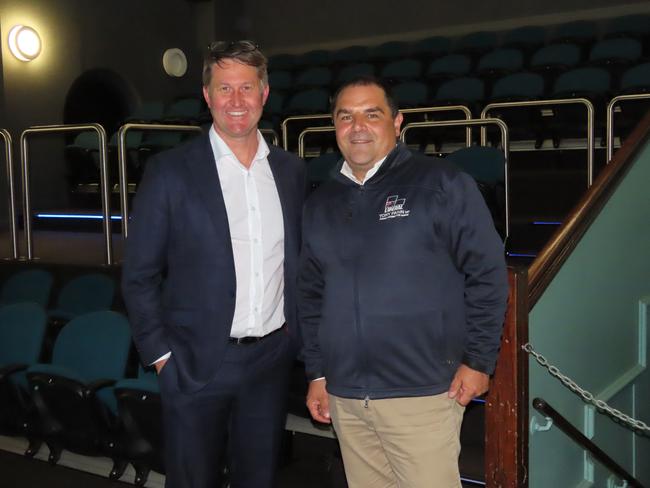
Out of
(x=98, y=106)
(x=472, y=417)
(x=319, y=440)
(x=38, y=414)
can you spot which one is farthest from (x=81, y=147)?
(x=472, y=417)

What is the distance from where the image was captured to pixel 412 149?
4.94 metres

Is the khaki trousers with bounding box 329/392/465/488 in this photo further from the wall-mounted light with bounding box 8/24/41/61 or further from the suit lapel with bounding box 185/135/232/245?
the wall-mounted light with bounding box 8/24/41/61

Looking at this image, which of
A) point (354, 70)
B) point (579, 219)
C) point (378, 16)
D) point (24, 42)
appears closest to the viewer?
point (579, 219)

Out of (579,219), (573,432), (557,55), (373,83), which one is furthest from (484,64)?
(373,83)

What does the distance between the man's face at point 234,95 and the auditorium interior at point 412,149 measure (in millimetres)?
919

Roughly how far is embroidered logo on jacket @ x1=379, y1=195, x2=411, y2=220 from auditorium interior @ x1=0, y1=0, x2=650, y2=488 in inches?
23.1

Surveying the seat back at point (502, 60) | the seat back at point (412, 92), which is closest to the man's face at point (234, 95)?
the seat back at point (412, 92)

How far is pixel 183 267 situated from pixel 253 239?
202 millimetres

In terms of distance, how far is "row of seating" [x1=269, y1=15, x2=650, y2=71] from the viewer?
24.9 ft

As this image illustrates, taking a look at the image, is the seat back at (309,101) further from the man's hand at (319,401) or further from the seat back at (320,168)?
the man's hand at (319,401)

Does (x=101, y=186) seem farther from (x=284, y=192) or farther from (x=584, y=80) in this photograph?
(x=584, y=80)

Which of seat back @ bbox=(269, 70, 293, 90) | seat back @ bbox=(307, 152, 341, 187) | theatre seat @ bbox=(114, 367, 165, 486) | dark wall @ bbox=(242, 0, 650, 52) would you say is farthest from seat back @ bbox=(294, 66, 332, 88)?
theatre seat @ bbox=(114, 367, 165, 486)

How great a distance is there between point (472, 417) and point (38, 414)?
6.41 ft

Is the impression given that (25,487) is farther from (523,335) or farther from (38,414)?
(523,335)
